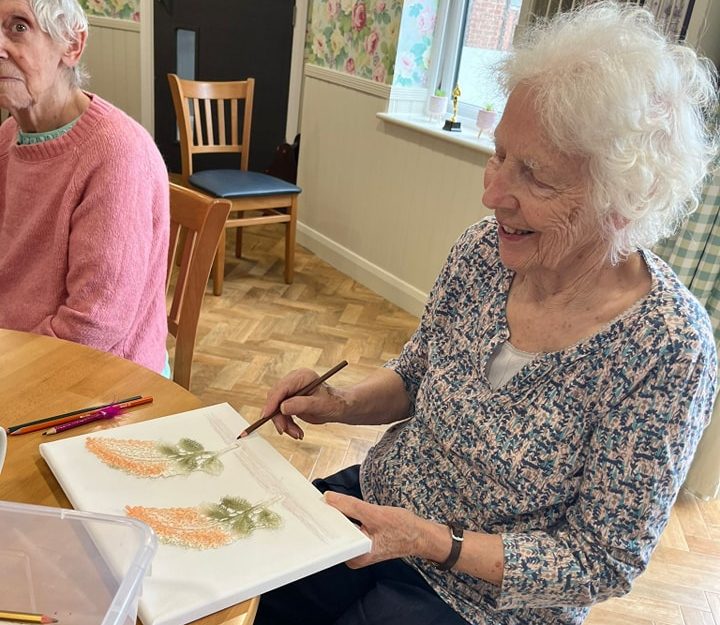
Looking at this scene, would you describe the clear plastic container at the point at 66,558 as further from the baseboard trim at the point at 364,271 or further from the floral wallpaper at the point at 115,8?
the floral wallpaper at the point at 115,8

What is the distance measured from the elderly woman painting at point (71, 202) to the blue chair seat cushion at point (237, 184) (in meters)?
1.67

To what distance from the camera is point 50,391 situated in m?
0.90

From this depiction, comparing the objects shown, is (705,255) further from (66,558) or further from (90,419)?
(66,558)

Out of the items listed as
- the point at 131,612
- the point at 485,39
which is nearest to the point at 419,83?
the point at 485,39

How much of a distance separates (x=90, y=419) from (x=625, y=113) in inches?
29.7

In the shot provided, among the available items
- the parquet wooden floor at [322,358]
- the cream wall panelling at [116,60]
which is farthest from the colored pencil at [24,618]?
the cream wall panelling at [116,60]

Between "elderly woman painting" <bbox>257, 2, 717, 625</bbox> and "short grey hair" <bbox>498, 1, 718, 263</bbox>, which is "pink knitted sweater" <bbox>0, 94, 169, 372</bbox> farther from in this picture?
"short grey hair" <bbox>498, 1, 718, 263</bbox>

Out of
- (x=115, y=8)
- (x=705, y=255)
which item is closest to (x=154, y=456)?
(x=705, y=255)

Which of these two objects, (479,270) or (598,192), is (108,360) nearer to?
(479,270)

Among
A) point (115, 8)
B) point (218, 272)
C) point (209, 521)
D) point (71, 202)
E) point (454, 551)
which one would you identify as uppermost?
point (115, 8)

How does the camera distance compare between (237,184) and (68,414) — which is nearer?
(68,414)

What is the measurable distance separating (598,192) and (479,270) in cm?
25

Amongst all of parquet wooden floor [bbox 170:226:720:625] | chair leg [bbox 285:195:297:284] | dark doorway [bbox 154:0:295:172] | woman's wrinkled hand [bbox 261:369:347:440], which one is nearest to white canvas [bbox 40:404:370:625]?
woman's wrinkled hand [bbox 261:369:347:440]

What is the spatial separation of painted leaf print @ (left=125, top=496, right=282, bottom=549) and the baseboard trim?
238 cm
